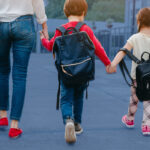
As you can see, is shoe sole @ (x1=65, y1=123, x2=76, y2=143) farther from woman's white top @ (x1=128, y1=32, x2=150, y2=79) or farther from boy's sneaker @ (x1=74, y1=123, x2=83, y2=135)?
woman's white top @ (x1=128, y1=32, x2=150, y2=79)

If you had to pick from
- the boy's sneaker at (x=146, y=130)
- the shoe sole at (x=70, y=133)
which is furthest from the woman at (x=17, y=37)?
the boy's sneaker at (x=146, y=130)

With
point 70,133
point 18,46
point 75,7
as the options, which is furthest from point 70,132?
point 75,7

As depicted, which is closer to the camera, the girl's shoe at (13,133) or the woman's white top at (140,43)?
the girl's shoe at (13,133)

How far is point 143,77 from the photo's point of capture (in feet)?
11.2

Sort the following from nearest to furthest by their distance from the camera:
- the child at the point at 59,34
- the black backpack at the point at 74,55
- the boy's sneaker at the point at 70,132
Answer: the boy's sneaker at the point at 70,132
the black backpack at the point at 74,55
the child at the point at 59,34

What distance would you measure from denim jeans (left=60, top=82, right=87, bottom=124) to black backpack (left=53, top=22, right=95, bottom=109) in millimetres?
161

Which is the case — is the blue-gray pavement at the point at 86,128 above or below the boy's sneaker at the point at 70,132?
below

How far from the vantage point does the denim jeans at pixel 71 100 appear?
346 centimetres

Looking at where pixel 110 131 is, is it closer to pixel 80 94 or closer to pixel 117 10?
pixel 80 94

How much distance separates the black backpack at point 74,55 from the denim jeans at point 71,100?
161 mm

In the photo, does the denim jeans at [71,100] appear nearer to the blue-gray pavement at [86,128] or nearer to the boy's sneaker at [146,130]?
the blue-gray pavement at [86,128]

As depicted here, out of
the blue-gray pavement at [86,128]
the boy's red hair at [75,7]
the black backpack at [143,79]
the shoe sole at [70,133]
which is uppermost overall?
the boy's red hair at [75,7]

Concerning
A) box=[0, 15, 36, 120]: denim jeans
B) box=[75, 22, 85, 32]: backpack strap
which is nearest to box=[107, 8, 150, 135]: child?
box=[75, 22, 85, 32]: backpack strap

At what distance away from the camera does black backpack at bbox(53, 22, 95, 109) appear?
3.33 m
